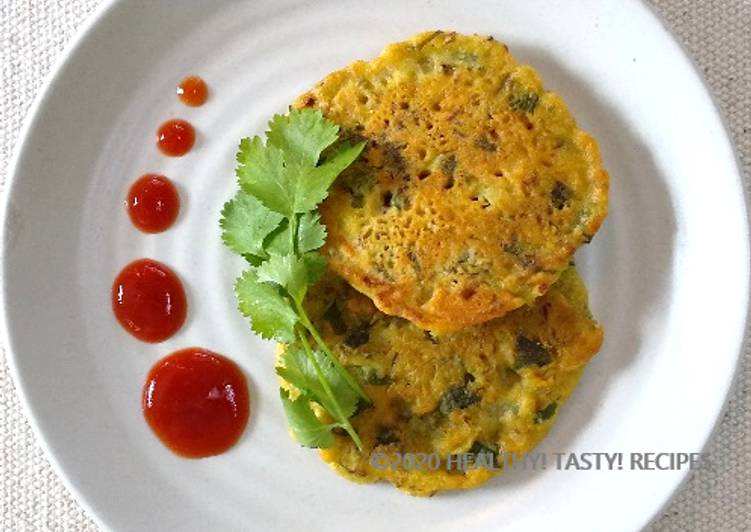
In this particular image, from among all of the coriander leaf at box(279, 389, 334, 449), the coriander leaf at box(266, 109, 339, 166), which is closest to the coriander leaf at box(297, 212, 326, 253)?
the coriander leaf at box(266, 109, 339, 166)

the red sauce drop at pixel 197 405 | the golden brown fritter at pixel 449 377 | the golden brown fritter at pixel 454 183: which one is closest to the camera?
the golden brown fritter at pixel 454 183

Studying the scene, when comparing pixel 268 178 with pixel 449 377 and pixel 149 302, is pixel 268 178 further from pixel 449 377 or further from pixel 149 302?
pixel 449 377

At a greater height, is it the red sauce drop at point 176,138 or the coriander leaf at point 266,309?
the red sauce drop at point 176,138

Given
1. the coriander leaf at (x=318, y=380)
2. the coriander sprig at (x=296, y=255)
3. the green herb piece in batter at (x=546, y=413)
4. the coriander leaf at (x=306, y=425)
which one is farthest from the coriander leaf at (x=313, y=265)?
the green herb piece in batter at (x=546, y=413)

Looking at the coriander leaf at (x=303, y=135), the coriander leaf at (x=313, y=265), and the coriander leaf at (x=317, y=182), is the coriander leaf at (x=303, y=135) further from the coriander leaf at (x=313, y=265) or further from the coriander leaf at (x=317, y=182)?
the coriander leaf at (x=313, y=265)

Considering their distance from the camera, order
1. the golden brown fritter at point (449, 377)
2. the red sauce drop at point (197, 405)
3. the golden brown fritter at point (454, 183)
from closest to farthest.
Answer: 1. the golden brown fritter at point (454, 183)
2. the golden brown fritter at point (449, 377)
3. the red sauce drop at point (197, 405)

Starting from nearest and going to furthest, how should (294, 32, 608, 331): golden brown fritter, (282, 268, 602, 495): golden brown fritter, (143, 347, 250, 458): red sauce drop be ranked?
1. (294, 32, 608, 331): golden brown fritter
2. (282, 268, 602, 495): golden brown fritter
3. (143, 347, 250, 458): red sauce drop

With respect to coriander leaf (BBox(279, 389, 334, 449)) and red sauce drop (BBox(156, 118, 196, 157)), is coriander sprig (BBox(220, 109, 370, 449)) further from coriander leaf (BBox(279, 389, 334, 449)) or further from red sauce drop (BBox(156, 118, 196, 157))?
red sauce drop (BBox(156, 118, 196, 157))
